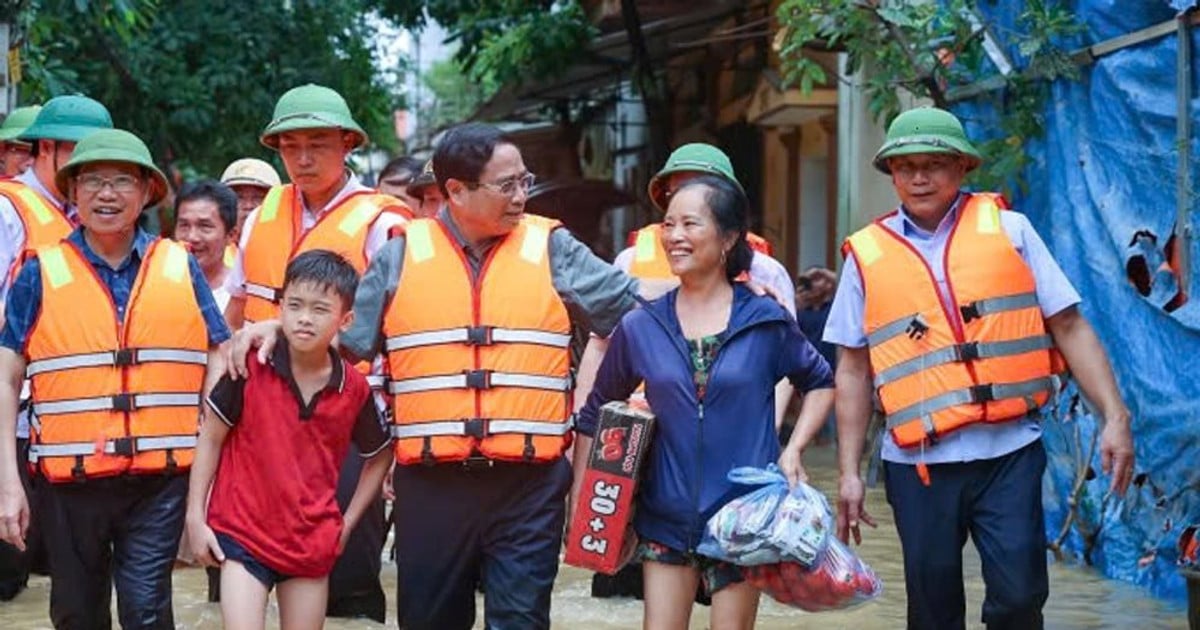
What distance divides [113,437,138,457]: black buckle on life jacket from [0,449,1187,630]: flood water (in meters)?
2.05

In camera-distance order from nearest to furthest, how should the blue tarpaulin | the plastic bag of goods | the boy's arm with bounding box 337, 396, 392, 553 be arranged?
the plastic bag of goods, the boy's arm with bounding box 337, 396, 392, 553, the blue tarpaulin

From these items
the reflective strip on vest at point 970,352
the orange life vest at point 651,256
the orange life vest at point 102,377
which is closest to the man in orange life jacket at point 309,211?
the orange life vest at point 102,377

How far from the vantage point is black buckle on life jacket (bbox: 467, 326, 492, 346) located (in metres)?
5.72

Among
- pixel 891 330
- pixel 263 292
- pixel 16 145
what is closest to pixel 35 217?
pixel 263 292

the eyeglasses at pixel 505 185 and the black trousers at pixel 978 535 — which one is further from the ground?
the eyeglasses at pixel 505 185

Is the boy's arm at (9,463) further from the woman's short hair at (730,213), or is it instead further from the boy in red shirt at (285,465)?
the woman's short hair at (730,213)

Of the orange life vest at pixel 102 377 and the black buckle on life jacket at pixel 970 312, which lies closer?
the black buckle on life jacket at pixel 970 312

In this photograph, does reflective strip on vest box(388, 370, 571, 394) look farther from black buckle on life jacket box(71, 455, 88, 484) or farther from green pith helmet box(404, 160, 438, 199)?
green pith helmet box(404, 160, 438, 199)

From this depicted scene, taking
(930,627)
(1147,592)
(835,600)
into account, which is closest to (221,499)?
(835,600)

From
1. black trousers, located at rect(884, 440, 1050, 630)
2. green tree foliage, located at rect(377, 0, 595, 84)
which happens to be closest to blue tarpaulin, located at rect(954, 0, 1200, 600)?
black trousers, located at rect(884, 440, 1050, 630)

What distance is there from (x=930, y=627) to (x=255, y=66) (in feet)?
46.5

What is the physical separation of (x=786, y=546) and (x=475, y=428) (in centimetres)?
90

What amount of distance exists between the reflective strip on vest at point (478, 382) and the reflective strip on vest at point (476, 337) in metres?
0.09

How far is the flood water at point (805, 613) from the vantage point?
8.41m
